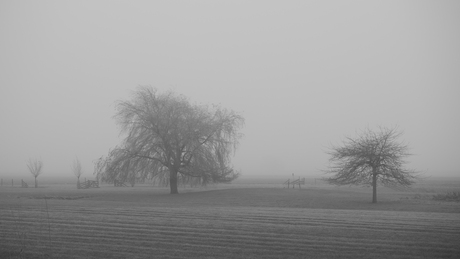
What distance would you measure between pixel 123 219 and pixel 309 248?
10.7 metres

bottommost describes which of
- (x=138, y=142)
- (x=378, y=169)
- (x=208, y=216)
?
(x=208, y=216)

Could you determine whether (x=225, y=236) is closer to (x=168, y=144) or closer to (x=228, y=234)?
(x=228, y=234)

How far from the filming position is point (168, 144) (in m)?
41.0

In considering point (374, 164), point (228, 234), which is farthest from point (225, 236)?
point (374, 164)

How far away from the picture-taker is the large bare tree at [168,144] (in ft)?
131

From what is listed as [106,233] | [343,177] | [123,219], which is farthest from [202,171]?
[106,233]

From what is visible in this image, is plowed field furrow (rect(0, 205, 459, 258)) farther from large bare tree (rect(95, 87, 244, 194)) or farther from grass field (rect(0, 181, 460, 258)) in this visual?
large bare tree (rect(95, 87, 244, 194))

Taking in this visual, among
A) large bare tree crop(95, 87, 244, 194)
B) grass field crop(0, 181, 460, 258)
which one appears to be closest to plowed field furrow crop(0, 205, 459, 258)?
grass field crop(0, 181, 460, 258)

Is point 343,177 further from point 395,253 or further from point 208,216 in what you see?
point 395,253

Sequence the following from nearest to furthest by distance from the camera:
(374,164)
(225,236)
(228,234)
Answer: (225,236) → (228,234) → (374,164)

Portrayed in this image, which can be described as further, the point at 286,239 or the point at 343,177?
the point at 343,177

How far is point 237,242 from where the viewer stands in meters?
14.0

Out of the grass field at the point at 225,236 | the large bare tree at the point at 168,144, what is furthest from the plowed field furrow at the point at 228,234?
the large bare tree at the point at 168,144

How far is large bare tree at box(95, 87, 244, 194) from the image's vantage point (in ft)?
131
